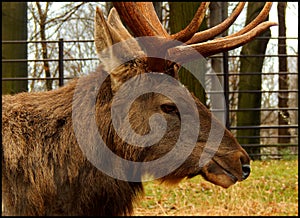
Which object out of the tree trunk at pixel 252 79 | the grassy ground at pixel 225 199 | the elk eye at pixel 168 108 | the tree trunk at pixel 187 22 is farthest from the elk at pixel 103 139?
the tree trunk at pixel 252 79

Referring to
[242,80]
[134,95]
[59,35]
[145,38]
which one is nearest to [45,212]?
[134,95]

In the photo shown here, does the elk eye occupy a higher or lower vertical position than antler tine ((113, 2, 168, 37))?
lower

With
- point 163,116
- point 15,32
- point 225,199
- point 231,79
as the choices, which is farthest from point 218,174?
point 231,79

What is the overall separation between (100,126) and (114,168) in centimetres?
27

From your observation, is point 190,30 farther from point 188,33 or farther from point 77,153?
point 77,153

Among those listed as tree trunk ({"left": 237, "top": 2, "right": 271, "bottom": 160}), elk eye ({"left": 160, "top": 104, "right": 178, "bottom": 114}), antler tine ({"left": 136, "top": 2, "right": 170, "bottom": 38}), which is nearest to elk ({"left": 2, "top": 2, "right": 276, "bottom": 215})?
elk eye ({"left": 160, "top": 104, "right": 178, "bottom": 114})

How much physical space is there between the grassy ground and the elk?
280 centimetres

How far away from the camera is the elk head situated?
10.8ft

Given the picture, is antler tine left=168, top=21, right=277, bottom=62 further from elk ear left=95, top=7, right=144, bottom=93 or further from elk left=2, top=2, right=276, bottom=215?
elk ear left=95, top=7, right=144, bottom=93

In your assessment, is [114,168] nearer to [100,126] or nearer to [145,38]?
[100,126]

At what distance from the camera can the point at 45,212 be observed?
9.80ft

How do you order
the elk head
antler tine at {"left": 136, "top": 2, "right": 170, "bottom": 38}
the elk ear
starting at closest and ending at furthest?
1. the elk ear
2. the elk head
3. antler tine at {"left": 136, "top": 2, "right": 170, "bottom": 38}

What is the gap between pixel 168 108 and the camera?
11.1ft

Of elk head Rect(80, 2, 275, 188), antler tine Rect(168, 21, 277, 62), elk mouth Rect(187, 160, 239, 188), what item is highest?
antler tine Rect(168, 21, 277, 62)
